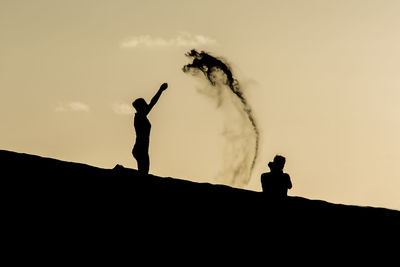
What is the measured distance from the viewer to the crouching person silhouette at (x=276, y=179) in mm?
12820

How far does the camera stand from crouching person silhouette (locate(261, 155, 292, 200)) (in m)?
12.8

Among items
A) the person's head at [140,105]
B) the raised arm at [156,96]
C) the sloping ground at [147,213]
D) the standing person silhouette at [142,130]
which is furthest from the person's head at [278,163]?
the person's head at [140,105]

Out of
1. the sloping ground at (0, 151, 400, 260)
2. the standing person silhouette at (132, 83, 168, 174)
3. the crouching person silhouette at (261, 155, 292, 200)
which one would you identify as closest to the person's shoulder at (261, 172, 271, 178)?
the crouching person silhouette at (261, 155, 292, 200)

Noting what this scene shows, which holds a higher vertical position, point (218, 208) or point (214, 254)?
point (218, 208)

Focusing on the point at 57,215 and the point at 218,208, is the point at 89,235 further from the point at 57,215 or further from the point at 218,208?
the point at 218,208

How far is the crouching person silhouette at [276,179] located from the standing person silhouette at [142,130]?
1815 mm

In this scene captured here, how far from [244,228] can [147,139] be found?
2.70 meters

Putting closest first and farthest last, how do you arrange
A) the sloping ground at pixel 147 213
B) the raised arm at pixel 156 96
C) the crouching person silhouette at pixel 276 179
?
the sloping ground at pixel 147 213
the crouching person silhouette at pixel 276 179
the raised arm at pixel 156 96

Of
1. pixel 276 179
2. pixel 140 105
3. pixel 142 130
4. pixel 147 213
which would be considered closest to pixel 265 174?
pixel 276 179

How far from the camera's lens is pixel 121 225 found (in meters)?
10.5

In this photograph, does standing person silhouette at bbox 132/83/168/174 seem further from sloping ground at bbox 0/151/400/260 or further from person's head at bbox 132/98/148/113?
sloping ground at bbox 0/151/400/260

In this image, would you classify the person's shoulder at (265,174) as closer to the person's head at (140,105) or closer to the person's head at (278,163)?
the person's head at (278,163)

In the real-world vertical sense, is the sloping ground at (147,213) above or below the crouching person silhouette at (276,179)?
below

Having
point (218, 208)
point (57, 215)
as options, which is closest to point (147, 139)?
point (218, 208)
